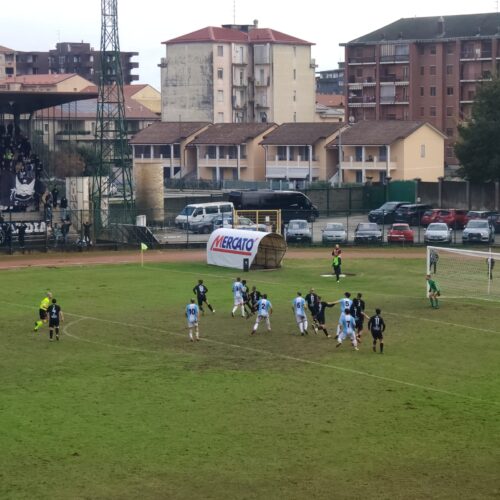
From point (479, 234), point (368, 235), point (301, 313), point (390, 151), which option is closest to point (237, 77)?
point (390, 151)

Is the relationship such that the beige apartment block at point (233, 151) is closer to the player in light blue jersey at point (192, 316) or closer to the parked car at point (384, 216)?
the parked car at point (384, 216)

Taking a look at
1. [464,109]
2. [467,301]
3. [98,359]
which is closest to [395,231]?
[467,301]

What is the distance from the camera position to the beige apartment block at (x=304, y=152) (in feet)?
377

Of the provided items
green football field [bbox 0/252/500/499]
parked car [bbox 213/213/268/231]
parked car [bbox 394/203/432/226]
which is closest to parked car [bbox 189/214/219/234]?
parked car [bbox 213/213/268/231]

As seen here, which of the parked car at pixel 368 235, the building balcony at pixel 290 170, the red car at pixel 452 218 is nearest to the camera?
the parked car at pixel 368 235

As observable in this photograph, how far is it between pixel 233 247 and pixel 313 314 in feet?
62.1

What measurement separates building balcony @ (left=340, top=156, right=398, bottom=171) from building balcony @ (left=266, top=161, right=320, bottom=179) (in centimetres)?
374

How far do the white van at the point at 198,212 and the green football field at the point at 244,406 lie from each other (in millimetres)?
30864

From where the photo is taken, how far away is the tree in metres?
85.9

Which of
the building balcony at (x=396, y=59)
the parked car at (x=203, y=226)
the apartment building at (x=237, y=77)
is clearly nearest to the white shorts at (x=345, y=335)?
the parked car at (x=203, y=226)

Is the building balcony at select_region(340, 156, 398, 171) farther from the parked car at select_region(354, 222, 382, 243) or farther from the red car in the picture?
the parked car at select_region(354, 222, 382, 243)

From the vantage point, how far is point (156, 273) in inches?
2237

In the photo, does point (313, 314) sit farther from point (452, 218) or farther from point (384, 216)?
point (384, 216)

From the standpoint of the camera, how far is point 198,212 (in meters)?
77.4
